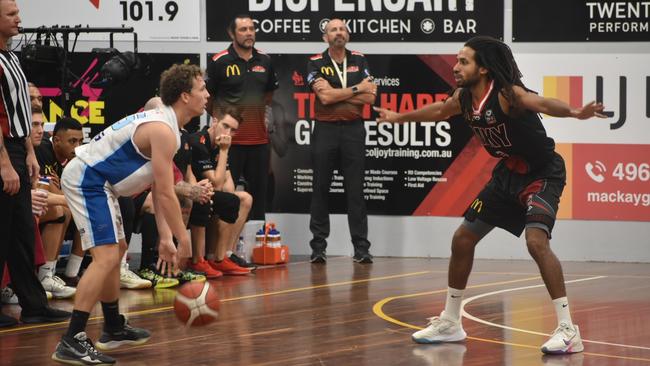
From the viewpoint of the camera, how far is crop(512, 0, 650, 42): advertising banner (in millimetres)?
11984

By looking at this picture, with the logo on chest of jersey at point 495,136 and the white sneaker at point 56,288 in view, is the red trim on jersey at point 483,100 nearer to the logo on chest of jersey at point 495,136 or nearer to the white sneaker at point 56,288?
the logo on chest of jersey at point 495,136

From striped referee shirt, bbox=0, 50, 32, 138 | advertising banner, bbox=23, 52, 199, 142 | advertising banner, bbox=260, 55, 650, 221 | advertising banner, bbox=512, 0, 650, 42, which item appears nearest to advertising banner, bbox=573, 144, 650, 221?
advertising banner, bbox=260, 55, 650, 221

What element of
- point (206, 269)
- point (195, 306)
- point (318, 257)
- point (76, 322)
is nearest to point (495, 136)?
point (195, 306)

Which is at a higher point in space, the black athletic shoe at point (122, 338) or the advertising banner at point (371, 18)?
the advertising banner at point (371, 18)

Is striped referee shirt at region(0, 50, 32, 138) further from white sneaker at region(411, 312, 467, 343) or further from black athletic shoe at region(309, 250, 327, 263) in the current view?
black athletic shoe at region(309, 250, 327, 263)

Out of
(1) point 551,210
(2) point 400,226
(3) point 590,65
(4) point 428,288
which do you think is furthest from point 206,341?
(3) point 590,65

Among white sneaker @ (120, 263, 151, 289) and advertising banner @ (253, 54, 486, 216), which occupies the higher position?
advertising banner @ (253, 54, 486, 216)

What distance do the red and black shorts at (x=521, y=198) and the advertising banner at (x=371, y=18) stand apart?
5034 mm

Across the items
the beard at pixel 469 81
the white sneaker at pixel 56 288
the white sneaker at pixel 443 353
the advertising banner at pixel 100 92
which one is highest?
the advertising banner at pixel 100 92

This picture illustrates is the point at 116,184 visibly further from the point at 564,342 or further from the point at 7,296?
the point at 564,342

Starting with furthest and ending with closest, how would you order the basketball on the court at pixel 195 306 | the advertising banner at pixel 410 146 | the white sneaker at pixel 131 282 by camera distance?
the advertising banner at pixel 410 146 < the white sneaker at pixel 131 282 < the basketball on the court at pixel 195 306

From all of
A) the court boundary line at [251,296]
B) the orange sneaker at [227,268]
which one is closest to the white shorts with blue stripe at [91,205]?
the court boundary line at [251,296]

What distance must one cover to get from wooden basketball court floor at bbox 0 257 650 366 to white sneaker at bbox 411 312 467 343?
8cm

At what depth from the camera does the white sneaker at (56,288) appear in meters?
9.38
